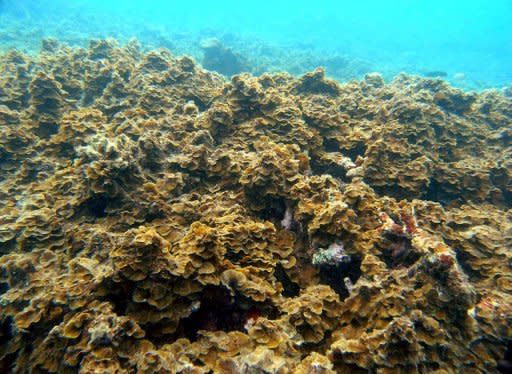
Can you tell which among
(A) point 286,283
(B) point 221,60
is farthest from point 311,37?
(A) point 286,283

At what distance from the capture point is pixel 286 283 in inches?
163

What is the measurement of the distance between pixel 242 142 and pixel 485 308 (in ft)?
15.7

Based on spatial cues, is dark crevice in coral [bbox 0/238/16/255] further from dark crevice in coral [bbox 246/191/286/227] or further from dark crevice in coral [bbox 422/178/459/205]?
dark crevice in coral [bbox 422/178/459/205]

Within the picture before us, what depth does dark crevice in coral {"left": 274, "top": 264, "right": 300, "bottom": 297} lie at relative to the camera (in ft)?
13.3

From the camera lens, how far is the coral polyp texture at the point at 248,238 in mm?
2848

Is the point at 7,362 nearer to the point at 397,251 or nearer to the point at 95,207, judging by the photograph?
the point at 95,207

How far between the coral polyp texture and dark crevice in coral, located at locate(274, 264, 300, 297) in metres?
0.02

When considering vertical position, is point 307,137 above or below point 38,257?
above

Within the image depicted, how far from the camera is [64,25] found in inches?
1313

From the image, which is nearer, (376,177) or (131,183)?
(131,183)

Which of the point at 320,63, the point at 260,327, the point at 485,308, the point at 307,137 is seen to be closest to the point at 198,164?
the point at 307,137

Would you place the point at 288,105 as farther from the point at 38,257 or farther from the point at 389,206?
the point at 38,257

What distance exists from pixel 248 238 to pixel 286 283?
87cm

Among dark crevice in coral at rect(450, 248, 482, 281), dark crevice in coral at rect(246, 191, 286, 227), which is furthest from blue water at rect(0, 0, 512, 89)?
dark crevice in coral at rect(450, 248, 482, 281)
